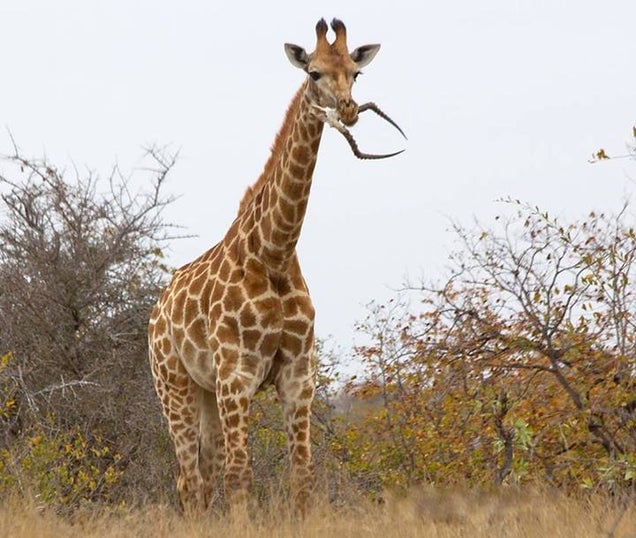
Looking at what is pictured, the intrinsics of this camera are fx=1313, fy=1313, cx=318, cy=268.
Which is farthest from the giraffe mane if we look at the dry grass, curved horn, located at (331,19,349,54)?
the dry grass

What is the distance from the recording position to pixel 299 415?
28.6 feet

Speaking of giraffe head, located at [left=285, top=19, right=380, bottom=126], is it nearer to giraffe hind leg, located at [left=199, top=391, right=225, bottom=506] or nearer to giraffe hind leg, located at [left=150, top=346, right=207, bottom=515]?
giraffe hind leg, located at [left=150, top=346, right=207, bottom=515]

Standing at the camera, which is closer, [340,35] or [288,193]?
[340,35]

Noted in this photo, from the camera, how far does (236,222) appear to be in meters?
9.66

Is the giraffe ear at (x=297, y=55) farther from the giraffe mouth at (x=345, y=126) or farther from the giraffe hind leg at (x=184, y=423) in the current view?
the giraffe hind leg at (x=184, y=423)

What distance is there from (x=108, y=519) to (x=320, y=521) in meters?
1.49

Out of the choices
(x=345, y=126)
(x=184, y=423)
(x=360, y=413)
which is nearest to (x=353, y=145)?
(x=345, y=126)

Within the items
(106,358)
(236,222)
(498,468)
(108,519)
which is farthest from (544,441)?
(106,358)

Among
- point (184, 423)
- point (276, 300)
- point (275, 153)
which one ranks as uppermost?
point (275, 153)

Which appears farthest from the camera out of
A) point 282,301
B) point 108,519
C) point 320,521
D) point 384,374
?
point 384,374

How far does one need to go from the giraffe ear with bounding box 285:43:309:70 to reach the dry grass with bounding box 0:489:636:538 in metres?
2.85

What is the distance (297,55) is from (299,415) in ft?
7.78

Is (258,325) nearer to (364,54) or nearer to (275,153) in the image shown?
(275,153)

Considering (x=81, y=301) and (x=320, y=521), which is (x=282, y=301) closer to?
(x=320, y=521)
